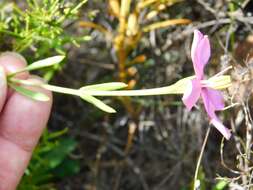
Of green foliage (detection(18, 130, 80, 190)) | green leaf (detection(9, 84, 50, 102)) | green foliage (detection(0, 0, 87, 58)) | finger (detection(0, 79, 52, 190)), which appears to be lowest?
green foliage (detection(18, 130, 80, 190))

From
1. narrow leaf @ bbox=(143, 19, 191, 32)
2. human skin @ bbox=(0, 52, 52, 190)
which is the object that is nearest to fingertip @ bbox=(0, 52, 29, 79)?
human skin @ bbox=(0, 52, 52, 190)

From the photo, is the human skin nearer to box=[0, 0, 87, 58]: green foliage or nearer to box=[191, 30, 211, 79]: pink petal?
box=[0, 0, 87, 58]: green foliage

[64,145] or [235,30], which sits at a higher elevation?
[235,30]

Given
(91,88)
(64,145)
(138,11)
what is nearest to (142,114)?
(64,145)

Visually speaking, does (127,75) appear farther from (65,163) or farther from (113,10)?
(65,163)

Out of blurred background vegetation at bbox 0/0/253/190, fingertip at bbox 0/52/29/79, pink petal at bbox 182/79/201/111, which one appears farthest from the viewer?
blurred background vegetation at bbox 0/0/253/190
